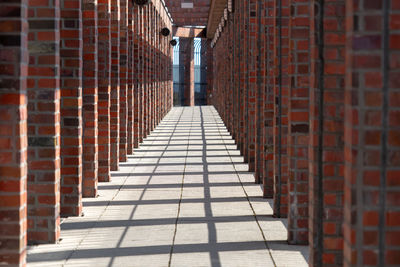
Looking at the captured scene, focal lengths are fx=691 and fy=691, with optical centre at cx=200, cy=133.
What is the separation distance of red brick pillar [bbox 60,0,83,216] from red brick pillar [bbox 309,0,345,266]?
305 cm

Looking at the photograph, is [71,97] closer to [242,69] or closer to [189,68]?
[242,69]

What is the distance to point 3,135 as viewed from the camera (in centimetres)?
459

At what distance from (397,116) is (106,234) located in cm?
376

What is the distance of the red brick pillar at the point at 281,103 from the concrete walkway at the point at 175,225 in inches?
10.7

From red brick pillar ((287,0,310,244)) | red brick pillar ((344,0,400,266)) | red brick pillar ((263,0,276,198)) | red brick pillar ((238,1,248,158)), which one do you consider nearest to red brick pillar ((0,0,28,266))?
red brick pillar ((344,0,400,266))

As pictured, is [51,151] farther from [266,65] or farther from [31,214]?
[266,65]

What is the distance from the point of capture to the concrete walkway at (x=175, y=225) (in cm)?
553

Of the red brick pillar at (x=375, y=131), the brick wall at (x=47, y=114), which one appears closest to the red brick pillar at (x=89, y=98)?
the brick wall at (x=47, y=114)

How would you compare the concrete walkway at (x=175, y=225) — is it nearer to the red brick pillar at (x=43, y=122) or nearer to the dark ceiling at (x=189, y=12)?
the red brick pillar at (x=43, y=122)

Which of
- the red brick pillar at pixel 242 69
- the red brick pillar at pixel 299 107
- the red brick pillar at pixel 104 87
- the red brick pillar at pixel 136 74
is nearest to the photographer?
the red brick pillar at pixel 299 107

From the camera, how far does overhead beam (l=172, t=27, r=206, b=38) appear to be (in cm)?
3950

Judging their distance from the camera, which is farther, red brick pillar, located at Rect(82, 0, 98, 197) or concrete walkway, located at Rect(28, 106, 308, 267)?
red brick pillar, located at Rect(82, 0, 98, 197)

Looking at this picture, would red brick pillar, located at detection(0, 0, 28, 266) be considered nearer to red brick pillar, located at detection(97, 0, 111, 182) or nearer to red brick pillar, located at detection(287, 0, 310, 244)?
red brick pillar, located at detection(287, 0, 310, 244)

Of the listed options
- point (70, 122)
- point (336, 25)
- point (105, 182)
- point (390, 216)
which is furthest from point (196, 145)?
point (390, 216)
